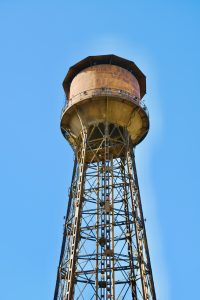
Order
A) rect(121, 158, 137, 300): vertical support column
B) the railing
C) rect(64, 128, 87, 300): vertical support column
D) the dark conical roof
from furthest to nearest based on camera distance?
1. the dark conical roof
2. the railing
3. rect(121, 158, 137, 300): vertical support column
4. rect(64, 128, 87, 300): vertical support column

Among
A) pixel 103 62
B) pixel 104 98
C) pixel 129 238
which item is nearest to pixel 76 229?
pixel 129 238

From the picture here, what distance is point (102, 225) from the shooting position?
21438mm

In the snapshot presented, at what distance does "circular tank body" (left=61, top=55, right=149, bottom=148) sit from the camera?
23.9m

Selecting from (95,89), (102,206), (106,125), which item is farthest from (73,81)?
(102,206)

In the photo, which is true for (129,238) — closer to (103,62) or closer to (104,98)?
(104,98)

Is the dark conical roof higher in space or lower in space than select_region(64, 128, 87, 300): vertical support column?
higher

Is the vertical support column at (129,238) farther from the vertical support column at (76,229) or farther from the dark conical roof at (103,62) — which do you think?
the dark conical roof at (103,62)

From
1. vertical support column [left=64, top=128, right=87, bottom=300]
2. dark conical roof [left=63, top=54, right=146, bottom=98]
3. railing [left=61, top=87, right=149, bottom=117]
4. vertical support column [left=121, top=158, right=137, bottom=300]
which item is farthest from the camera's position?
dark conical roof [left=63, top=54, right=146, bottom=98]

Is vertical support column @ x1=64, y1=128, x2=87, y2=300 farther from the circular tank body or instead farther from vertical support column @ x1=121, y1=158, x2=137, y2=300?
vertical support column @ x1=121, y1=158, x2=137, y2=300

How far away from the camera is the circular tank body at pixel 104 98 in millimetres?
23891

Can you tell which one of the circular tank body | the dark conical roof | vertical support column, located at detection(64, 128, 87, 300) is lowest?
vertical support column, located at detection(64, 128, 87, 300)

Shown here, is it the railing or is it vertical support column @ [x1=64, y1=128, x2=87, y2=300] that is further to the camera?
the railing

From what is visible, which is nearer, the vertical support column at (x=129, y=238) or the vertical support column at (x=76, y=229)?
the vertical support column at (x=76, y=229)

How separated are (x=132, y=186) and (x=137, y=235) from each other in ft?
9.46
